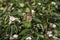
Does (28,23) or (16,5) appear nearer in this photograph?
(28,23)

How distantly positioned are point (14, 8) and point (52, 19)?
64cm

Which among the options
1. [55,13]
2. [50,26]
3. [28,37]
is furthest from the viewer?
[55,13]

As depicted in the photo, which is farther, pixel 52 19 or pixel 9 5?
pixel 9 5

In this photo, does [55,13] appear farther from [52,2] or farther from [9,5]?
[9,5]

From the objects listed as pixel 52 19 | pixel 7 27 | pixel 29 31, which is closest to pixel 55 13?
pixel 52 19

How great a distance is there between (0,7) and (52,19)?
90 centimetres

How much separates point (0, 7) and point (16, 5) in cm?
28

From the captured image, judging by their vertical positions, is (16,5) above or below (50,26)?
above

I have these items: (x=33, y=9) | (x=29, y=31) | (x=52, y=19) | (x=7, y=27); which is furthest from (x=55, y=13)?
(x=7, y=27)

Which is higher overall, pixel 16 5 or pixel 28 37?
pixel 16 5

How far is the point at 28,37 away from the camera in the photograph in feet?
9.20

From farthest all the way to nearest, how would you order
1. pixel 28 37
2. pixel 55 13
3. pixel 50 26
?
pixel 55 13 → pixel 50 26 → pixel 28 37

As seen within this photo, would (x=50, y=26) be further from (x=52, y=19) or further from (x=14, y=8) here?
(x=14, y=8)

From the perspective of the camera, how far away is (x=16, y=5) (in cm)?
333
